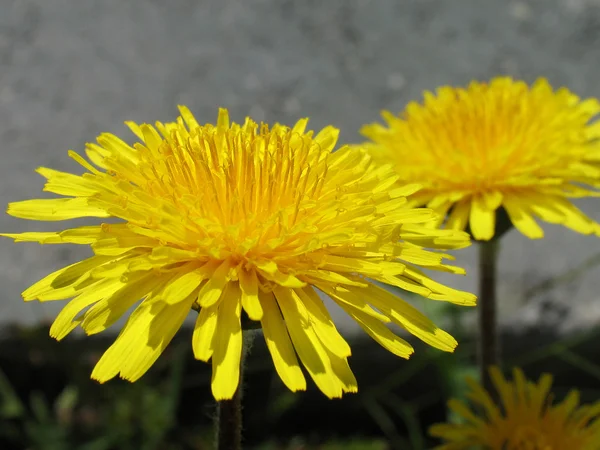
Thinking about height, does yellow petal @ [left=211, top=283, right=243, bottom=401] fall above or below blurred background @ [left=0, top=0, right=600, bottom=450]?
below

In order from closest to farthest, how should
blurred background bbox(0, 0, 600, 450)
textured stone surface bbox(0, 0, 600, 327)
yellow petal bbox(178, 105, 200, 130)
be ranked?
yellow petal bbox(178, 105, 200, 130) → blurred background bbox(0, 0, 600, 450) → textured stone surface bbox(0, 0, 600, 327)

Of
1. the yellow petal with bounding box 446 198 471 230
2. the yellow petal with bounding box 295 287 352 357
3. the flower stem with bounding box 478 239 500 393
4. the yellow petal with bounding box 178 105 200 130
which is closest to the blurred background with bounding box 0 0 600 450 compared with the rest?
the flower stem with bounding box 478 239 500 393

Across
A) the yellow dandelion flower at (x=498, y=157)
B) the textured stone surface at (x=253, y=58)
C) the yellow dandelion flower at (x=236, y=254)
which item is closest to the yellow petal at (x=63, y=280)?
the yellow dandelion flower at (x=236, y=254)

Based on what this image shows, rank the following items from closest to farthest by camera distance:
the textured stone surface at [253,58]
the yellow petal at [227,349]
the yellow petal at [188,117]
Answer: the yellow petal at [227,349], the yellow petal at [188,117], the textured stone surface at [253,58]

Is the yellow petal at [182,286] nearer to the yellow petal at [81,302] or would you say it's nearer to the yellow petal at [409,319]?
the yellow petal at [81,302]

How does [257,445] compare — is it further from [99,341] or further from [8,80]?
[8,80]

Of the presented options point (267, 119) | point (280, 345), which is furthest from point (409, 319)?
point (267, 119)

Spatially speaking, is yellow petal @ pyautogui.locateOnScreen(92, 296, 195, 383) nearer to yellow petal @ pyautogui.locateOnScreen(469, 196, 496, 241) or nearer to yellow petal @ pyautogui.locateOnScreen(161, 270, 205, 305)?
yellow petal @ pyautogui.locateOnScreen(161, 270, 205, 305)
